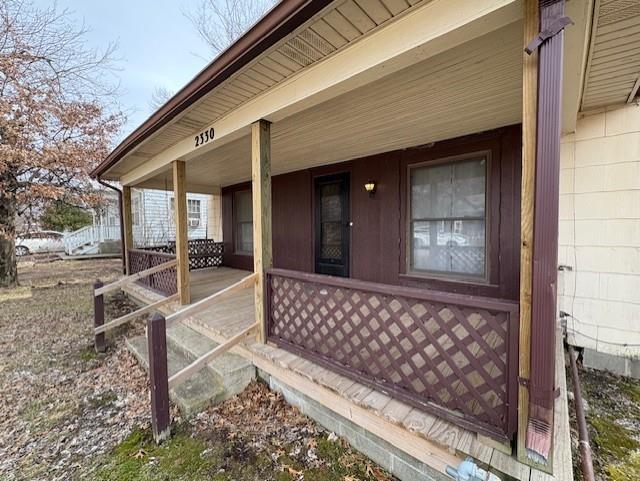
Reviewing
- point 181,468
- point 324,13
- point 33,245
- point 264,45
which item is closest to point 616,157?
point 324,13

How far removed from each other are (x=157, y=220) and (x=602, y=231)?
639 inches

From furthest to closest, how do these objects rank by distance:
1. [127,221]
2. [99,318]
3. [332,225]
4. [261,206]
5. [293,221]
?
1. [127,221]
2. [293,221]
3. [332,225]
4. [99,318]
5. [261,206]

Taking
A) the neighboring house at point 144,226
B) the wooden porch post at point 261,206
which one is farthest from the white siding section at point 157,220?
the wooden porch post at point 261,206

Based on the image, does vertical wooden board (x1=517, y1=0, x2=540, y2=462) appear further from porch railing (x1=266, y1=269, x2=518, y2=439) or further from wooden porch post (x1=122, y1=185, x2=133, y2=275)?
wooden porch post (x1=122, y1=185, x2=133, y2=275)

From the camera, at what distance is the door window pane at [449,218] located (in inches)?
147

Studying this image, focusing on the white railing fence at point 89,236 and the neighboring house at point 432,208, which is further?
the white railing fence at point 89,236

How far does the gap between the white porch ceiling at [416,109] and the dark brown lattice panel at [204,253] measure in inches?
137

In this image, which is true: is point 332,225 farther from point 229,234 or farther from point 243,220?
point 229,234

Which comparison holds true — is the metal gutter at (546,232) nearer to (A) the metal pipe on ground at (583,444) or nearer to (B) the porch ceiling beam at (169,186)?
(A) the metal pipe on ground at (583,444)

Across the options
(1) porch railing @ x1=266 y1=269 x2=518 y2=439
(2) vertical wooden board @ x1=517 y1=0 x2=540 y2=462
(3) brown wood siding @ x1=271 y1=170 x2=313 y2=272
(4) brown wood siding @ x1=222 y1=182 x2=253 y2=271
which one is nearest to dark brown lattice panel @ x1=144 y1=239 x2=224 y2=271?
(4) brown wood siding @ x1=222 y1=182 x2=253 y2=271

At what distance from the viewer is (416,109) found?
9.53 ft

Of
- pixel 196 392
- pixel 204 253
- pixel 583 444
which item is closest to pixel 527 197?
pixel 583 444

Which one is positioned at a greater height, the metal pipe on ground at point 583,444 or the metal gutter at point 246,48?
the metal gutter at point 246,48

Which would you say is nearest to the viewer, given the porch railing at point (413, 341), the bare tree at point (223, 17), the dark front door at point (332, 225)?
the porch railing at point (413, 341)
